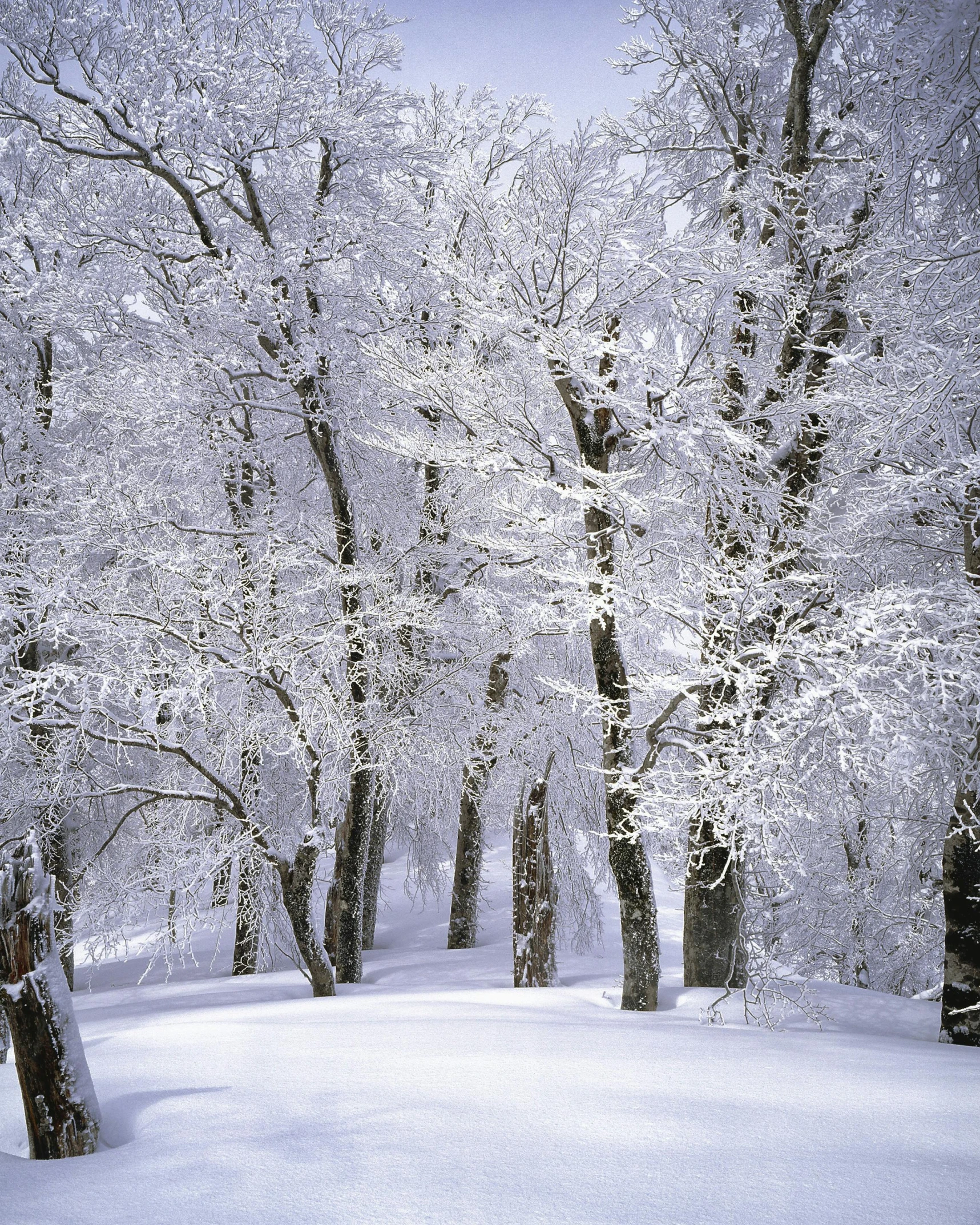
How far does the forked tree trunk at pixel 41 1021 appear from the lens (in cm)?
282

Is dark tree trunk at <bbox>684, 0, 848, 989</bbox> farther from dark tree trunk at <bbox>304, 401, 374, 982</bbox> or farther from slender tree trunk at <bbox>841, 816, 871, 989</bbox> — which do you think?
slender tree trunk at <bbox>841, 816, 871, 989</bbox>

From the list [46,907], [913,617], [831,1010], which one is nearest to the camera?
[46,907]

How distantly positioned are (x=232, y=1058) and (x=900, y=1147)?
9.04 feet

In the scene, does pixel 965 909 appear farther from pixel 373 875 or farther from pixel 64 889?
pixel 64 889

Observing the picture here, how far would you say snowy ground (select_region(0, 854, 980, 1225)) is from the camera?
2172mm

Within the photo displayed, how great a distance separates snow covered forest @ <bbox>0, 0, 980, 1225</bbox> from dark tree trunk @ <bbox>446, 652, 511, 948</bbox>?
0.17 meters

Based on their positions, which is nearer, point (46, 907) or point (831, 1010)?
point (46, 907)

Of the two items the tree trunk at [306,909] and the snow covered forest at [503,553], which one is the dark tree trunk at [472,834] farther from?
the tree trunk at [306,909]

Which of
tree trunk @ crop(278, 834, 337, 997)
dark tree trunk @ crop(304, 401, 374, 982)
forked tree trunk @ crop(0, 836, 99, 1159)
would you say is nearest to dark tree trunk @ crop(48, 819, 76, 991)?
tree trunk @ crop(278, 834, 337, 997)

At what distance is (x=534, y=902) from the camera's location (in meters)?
9.74

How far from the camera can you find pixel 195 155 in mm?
7184

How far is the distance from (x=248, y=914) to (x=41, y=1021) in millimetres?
6120

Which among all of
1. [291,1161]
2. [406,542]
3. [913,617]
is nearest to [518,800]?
[406,542]

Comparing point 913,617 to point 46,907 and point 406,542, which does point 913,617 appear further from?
point 406,542
